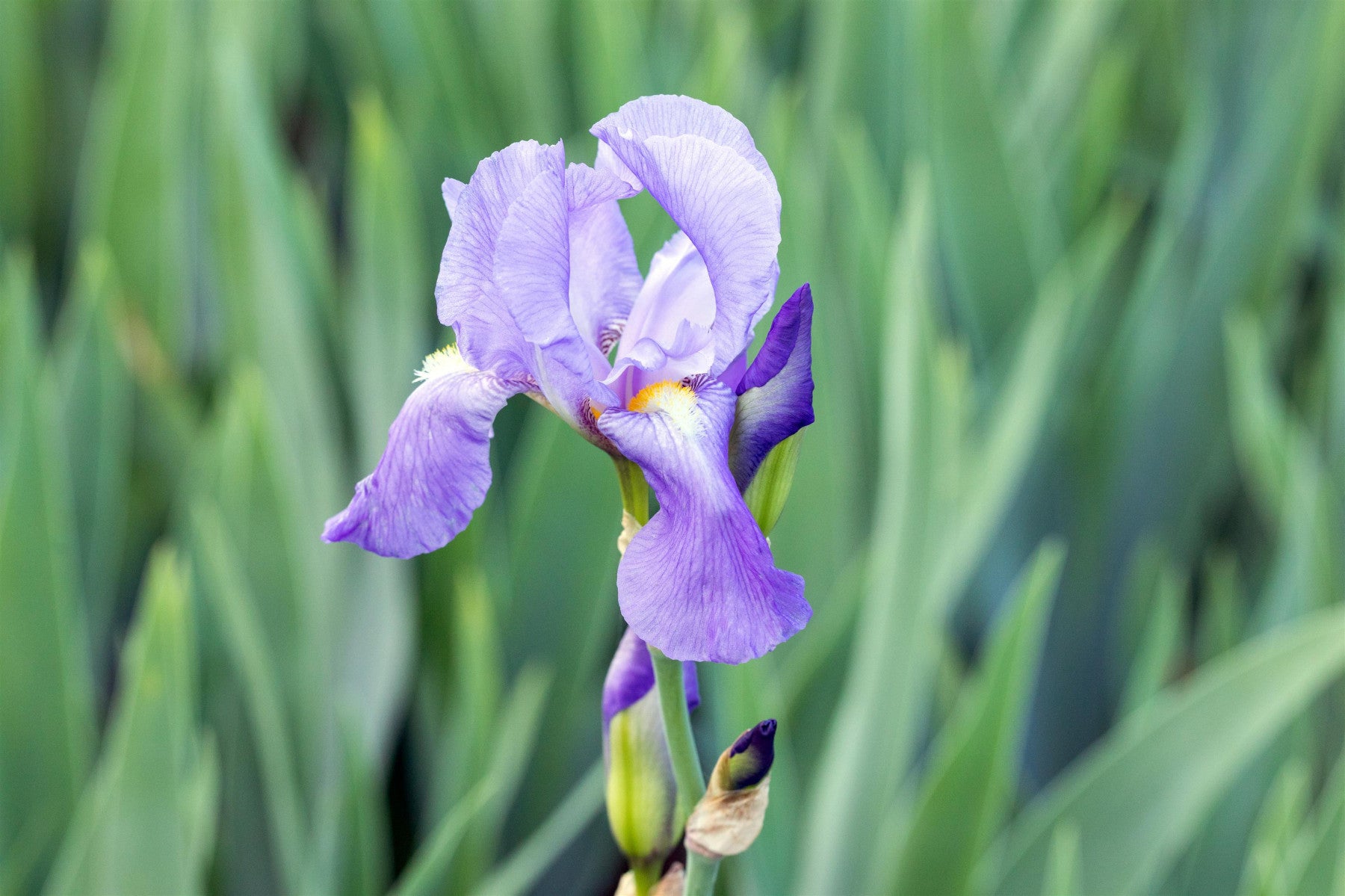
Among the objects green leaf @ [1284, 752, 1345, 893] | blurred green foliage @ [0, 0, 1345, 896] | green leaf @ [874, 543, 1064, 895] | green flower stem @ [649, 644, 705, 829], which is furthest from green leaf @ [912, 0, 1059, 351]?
green flower stem @ [649, 644, 705, 829]

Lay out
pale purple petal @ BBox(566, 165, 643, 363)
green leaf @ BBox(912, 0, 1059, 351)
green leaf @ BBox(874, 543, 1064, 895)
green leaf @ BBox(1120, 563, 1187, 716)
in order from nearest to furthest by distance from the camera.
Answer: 1. pale purple petal @ BBox(566, 165, 643, 363)
2. green leaf @ BBox(874, 543, 1064, 895)
3. green leaf @ BBox(1120, 563, 1187, 716)
4. green leaf @ BBox(912, 0, 1059, 351)

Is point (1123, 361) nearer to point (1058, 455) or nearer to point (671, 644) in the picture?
point (1058, 455)

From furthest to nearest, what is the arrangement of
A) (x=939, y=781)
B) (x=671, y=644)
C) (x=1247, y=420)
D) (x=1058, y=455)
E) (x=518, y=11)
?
(x=518, y=11) → (x=1058, y=455) → (x=1247, y=420) → (x=939, y=781) → (x=671, y=644)

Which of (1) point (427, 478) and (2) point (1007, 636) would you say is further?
(2) point (1007, 636)

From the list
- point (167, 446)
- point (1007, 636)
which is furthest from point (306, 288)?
point (1007, 636)

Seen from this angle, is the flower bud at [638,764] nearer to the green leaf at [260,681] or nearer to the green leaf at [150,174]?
the green leaf at [260,681]

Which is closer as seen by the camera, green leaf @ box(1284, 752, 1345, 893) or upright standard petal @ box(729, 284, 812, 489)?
upright standard petal @ box(729, 284, 812, 489)

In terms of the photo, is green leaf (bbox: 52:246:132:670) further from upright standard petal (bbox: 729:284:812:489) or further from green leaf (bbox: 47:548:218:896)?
upright standard petal (bbox: 729:284:812:489)

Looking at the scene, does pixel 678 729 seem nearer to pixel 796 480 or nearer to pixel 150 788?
pixel 150 788

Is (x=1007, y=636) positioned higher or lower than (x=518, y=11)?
lower
